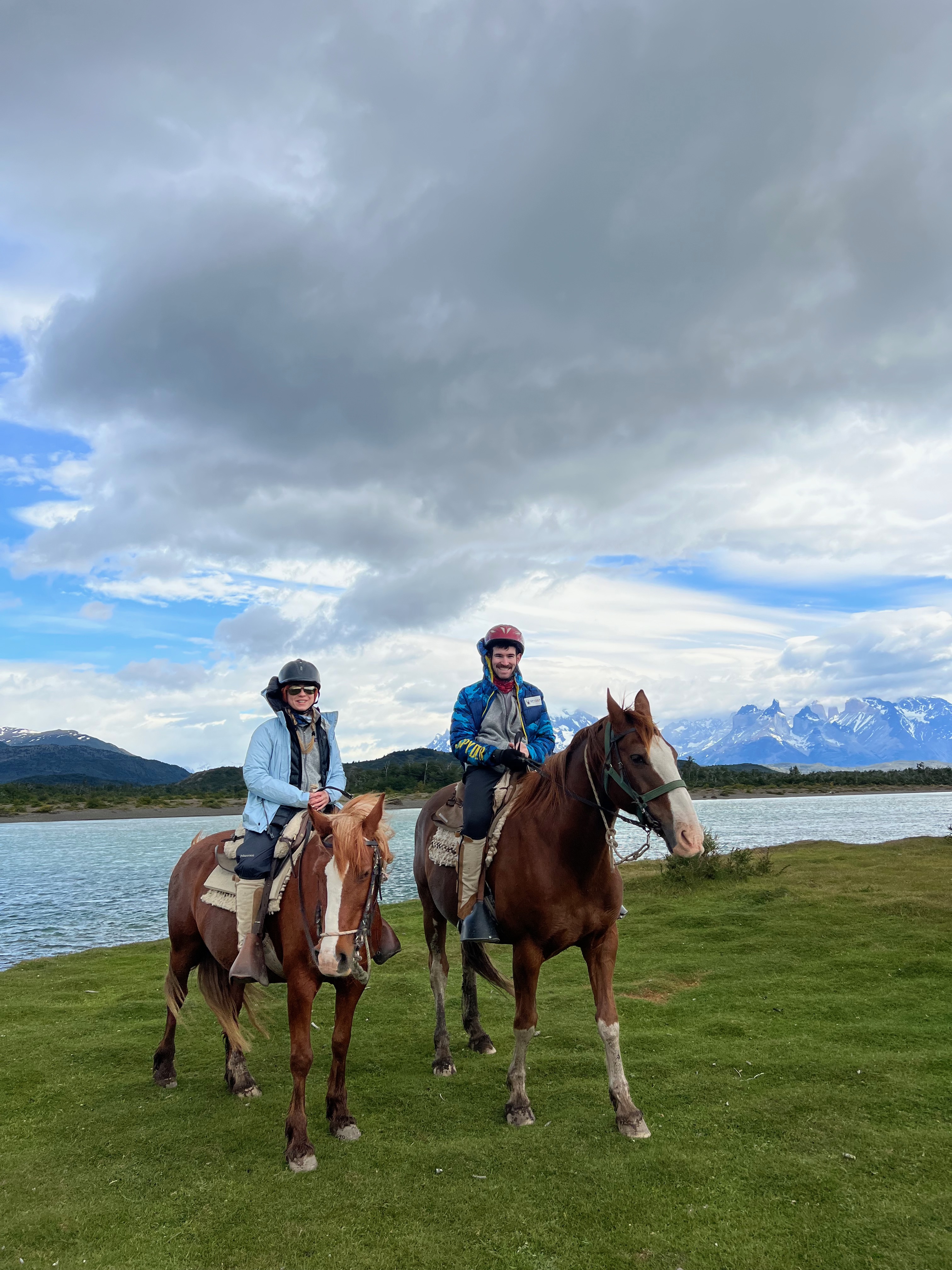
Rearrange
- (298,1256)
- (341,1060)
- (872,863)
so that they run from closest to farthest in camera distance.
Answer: (298,1256) < (341,1060) < (872,863)

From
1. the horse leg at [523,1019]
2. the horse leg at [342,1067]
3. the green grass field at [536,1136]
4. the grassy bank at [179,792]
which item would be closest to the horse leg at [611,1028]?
the green grass field at [536,1136]

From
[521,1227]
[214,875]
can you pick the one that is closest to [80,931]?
[214,875]

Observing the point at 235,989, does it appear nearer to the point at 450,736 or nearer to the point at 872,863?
the point at 450,736

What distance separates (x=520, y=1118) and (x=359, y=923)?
2046mm

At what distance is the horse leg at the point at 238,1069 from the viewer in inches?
234

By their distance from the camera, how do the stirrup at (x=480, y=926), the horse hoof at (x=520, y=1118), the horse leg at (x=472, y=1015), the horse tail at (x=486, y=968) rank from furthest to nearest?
the horse leg at (x=472, y=1015) → the horse tail at (x=486, y=968) → the stirrup at (x=480, y=926) → the horse hoof at (x=520, y=1118)

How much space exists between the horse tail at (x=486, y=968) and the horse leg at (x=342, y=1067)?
5.68ft

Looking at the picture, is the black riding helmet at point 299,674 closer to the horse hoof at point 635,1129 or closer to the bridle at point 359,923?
the bridle at point 359,923

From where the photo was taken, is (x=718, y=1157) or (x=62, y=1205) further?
(x=718, y=1157)

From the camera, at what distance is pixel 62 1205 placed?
14.0ft

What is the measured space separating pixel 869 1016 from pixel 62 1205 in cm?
686

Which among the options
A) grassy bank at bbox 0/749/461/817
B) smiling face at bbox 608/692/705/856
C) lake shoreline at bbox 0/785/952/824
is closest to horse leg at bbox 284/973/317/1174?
smiling face at bbox 608/692/705/856

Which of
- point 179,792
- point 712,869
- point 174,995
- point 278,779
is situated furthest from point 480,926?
point 179,792

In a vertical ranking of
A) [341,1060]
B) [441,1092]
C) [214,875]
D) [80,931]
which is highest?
[214,875]
